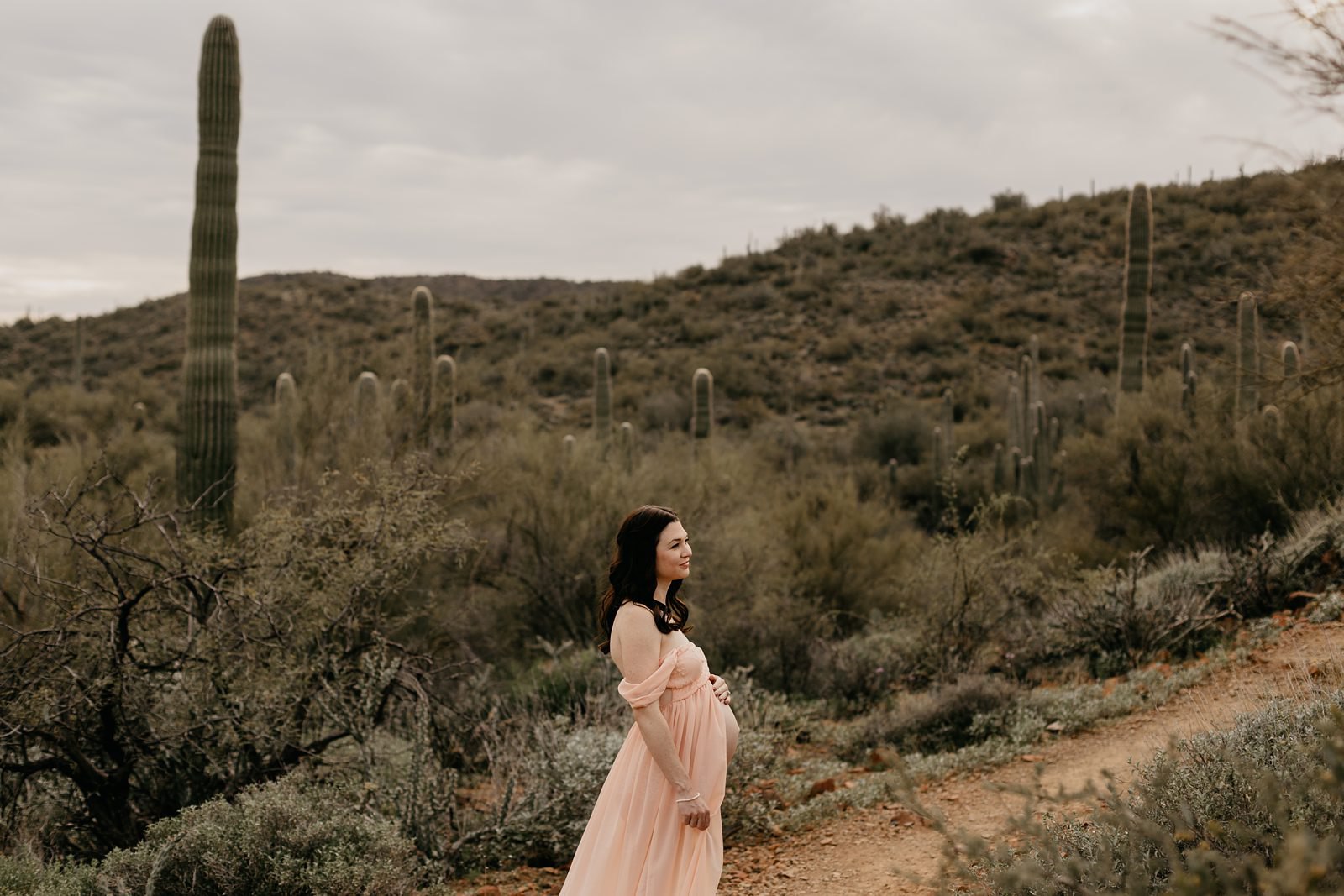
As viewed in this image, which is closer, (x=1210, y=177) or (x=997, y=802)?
(x=997, y=802)

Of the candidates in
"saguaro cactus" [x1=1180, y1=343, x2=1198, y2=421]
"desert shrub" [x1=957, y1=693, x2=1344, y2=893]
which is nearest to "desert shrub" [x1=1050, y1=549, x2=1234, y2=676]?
"desert shrub" [x1=957, y1=693, x2=1344, y2=893]

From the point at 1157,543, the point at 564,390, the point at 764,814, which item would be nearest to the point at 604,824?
the point at 764,814

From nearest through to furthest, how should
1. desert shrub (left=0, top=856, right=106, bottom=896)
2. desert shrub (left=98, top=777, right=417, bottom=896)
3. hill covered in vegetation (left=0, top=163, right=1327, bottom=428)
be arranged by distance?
desert shrub (left=0, top=856, right=106, bottom=896), desert shrub (left=98, top=777, right=417, bottom=896), hill covered in vegetation (left=0, top=163, right=1327, bottom=428)

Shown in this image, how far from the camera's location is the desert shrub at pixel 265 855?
16.2 ft

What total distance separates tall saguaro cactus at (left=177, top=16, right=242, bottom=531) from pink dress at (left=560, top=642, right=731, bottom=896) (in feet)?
22.0

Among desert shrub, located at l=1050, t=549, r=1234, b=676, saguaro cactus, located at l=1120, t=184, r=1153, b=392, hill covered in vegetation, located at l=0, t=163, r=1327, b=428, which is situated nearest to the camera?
desert shrub, located at l=1050, t=549, r=1234, b=676

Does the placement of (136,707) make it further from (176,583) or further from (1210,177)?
(1210,177)

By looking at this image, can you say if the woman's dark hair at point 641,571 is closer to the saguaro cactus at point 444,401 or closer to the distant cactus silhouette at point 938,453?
the saguaro cactus at point 444,401

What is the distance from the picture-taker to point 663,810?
3770 mm

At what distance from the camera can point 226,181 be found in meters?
10.5

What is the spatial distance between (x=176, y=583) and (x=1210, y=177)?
4417 centimetres

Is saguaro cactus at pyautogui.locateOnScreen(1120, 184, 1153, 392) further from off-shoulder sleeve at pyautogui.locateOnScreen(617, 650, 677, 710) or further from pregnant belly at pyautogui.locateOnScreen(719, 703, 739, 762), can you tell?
off-shoulder sleeve at pyautogui.locateOnScreen(617, 650, 677, 710)

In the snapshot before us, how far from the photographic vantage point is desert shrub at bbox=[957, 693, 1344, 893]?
2.63 m

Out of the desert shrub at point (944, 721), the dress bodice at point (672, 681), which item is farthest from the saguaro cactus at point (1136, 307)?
the dress bodice at point (672, 681)
